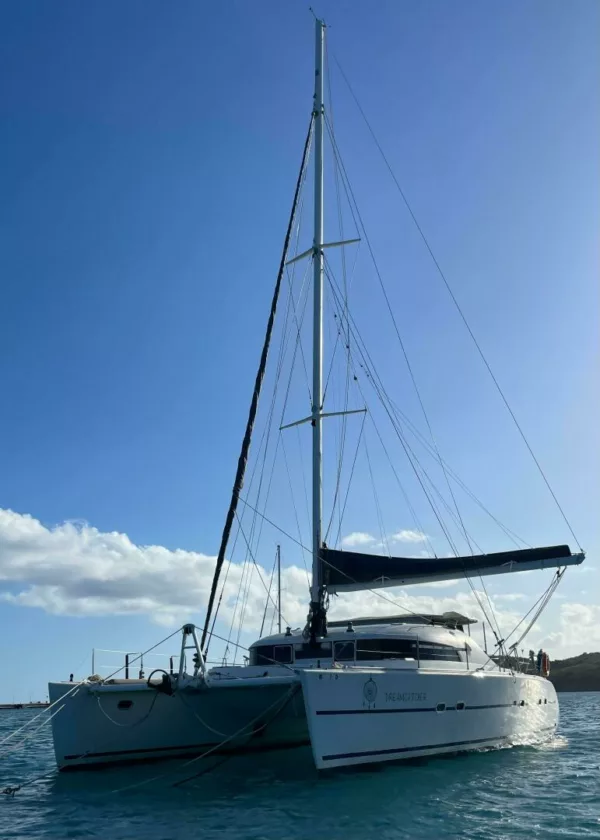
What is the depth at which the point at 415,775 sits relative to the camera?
10492mm

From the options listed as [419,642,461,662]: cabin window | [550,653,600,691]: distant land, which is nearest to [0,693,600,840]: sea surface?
[419,642,461,662]: cabin window

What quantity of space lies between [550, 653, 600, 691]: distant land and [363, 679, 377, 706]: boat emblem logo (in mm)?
79879

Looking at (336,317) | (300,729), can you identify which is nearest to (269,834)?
(300,729)

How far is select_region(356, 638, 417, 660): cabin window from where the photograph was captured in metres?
12.3

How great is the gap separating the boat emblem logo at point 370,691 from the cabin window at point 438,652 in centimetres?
257

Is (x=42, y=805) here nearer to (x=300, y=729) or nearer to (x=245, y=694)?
(x=245, y=694)

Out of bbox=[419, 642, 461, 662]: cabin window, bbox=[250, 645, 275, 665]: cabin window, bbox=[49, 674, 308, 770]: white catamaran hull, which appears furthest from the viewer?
bbox=[250, 645, 275, 665]: cabin window

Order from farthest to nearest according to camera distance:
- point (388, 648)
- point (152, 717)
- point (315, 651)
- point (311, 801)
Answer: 1. point (315, 651)
2. point (388, 648)
3. point (152, 717)
4. point (311, 801)

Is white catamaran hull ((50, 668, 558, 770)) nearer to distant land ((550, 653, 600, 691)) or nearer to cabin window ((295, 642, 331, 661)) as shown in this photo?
cabin window ((295, 642, 331, 661))

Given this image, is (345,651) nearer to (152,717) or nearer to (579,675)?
(152,717)

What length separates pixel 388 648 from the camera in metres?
12.5

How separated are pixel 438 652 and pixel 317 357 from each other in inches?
242

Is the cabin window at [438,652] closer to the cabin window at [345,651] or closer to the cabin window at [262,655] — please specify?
the cabin window at [345,651]

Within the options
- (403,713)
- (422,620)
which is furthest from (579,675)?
(403,713)
